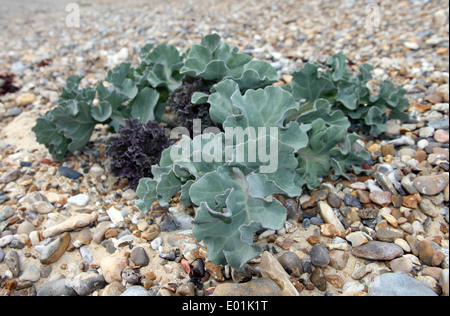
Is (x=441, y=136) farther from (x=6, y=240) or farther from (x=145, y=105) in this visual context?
(x=6, y=240)

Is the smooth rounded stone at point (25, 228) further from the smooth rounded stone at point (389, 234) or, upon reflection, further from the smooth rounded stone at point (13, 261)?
the smooth rounded stone at point (389, 234)

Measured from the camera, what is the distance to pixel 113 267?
1.89m

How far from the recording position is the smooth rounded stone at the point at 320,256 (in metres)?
1.91

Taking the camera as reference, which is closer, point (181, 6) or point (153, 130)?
point (153, 130)

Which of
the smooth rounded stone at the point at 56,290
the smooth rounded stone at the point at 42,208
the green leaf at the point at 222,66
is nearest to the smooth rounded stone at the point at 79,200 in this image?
the smooth rounded stone at the point at 42,208

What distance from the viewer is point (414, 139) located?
9.07 ft

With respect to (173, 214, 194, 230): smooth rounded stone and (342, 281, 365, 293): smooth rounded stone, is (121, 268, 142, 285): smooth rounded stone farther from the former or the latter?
(342, 281, 365, 293): smooth rounded stone

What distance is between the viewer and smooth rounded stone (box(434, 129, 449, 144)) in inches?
105

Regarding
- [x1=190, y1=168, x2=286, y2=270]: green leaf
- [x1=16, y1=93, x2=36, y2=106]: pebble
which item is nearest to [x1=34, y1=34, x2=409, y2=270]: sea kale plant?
Result: [x1=190, y1=168, x2=286, y2=270]: green leaf

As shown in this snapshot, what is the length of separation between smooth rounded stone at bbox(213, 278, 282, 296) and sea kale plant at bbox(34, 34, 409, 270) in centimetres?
11

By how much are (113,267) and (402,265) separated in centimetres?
147
